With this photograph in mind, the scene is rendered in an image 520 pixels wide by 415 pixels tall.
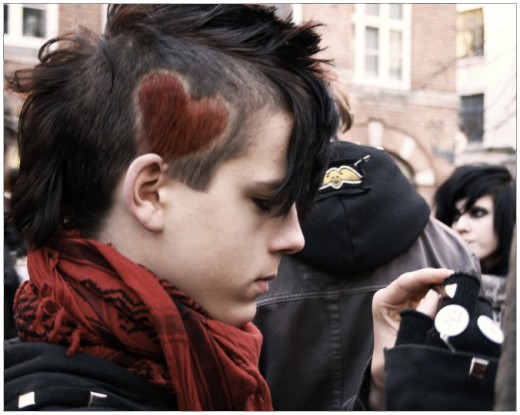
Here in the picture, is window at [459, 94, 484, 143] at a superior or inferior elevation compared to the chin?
superior

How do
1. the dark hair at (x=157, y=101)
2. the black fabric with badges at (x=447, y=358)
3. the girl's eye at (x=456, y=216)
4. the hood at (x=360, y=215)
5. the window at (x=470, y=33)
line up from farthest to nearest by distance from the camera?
the window at (x=470, y=33), the girl's eye at (x=456, y=216), the hood at (x=360, y=215), the dark hair at (x=157, y=101), the black fabric with badges at (x=447, y=358)

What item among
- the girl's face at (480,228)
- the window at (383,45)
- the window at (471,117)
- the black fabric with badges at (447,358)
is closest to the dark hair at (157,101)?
the black fabric with badges at (447,358)

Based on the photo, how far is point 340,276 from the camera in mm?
2074

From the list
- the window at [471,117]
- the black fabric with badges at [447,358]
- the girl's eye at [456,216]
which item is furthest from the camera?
the window at [471,117]

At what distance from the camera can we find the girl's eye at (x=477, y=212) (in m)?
3.70

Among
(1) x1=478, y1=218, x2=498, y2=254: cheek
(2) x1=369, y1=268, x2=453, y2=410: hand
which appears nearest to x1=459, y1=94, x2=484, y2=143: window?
(1) x1=478, y1=218, x2=498, y2=254: cheek

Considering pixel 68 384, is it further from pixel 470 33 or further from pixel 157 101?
pixel 470 33

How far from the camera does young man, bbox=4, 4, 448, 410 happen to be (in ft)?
4.12

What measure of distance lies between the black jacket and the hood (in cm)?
83

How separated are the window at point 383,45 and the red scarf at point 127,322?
458 inches

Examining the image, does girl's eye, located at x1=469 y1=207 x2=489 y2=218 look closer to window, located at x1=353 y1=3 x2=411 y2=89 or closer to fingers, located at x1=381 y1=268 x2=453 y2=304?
fingers, located at x1=381 y1=268 x2=453 y2=304

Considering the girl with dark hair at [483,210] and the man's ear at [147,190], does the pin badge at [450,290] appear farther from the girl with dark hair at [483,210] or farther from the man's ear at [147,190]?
the girl with dark hair at [483,210]

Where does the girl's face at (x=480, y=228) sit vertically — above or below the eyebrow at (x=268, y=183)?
below

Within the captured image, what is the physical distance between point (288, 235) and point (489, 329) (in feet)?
1.19
